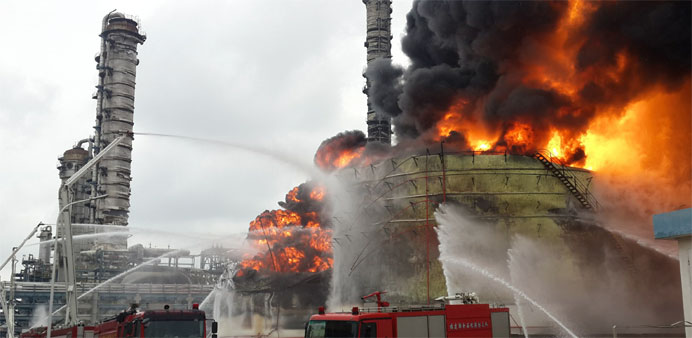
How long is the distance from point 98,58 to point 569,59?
181ft

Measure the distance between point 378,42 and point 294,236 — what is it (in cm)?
2378

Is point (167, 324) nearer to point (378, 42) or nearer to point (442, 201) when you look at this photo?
point (442, 201)

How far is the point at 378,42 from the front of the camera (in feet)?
220

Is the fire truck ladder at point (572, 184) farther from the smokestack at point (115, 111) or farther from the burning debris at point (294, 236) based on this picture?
the smokestack at point (115, 111)

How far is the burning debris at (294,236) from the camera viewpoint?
174 ft

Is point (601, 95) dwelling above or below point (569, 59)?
below

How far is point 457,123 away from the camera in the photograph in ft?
143

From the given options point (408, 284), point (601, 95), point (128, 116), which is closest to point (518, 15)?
point (601, 95)

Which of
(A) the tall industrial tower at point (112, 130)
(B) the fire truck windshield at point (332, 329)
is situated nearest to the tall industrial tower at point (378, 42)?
(A) the tall industrial tower at point (112, 130)

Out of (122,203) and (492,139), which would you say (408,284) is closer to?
(492,139)

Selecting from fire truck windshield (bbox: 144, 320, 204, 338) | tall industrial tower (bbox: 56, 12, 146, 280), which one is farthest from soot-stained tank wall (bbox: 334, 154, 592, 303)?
tall industrial tower (bbox: 56, 12, 146, 280)

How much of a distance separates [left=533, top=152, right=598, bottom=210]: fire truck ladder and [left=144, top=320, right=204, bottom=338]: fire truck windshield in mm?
24100

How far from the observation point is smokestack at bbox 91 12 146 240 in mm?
67875

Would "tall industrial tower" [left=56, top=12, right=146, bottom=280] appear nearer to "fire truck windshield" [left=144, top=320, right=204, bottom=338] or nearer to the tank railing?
the tank railing
